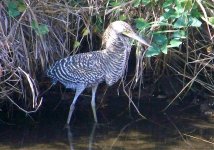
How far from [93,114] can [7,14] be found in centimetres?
122

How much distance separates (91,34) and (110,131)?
3.07ft

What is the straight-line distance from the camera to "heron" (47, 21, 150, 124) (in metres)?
5.09

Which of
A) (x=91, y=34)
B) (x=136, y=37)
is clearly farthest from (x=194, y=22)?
(x=91, y=34)

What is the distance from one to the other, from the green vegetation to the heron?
0.46 ft

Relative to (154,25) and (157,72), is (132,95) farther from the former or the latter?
(154,25)

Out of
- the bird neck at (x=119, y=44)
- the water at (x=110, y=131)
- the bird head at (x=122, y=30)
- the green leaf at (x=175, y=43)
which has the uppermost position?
the bird head at (x=122, y=30)

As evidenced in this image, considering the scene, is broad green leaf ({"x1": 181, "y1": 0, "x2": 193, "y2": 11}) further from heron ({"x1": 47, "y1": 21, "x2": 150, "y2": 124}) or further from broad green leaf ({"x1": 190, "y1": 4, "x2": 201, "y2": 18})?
heron ({"x1": 47, "y1": 21, "x2": 150, "y2": 124})

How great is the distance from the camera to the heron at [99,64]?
16.7 ft

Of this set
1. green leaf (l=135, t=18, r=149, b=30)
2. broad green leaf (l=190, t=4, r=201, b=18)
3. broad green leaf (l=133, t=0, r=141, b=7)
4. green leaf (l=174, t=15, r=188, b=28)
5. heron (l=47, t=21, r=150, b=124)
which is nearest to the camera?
green leaf (l=174, t=15, r=188, b=28)

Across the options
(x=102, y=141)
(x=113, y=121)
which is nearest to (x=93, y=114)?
(x=113, y=121)

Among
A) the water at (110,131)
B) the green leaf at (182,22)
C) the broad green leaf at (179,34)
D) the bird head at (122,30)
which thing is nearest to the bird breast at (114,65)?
the bird head at (122,30)

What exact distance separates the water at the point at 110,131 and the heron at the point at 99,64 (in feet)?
0.80

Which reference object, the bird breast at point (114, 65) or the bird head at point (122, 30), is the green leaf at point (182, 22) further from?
the bird breast at point (114, 65)

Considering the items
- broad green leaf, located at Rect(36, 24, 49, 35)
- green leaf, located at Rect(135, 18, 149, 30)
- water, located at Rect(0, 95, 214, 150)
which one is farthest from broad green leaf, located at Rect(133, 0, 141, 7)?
water, located at Rect(0, 95, 214, 150)
